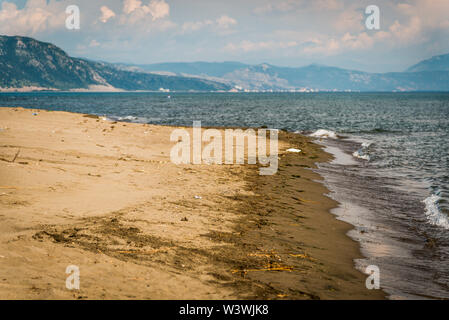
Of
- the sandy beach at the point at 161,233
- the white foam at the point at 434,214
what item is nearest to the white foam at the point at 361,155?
the sandy beach at the point at 161,233

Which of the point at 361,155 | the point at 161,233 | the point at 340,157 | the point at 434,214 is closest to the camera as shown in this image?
the point at 161,233

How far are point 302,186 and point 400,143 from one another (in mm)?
21950

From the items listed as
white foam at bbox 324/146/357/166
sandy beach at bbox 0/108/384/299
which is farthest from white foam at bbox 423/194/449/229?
white foam at bbox 324/146/357/166

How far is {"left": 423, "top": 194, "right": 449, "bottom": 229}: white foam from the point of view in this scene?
37.0 ft

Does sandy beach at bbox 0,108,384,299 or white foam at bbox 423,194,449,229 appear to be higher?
sandy beach at bbox 0,108,384,299

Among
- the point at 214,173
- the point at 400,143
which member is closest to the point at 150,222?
the point at 214,173

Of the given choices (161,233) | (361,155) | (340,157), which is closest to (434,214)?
(161,233)

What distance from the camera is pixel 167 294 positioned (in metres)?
5.51

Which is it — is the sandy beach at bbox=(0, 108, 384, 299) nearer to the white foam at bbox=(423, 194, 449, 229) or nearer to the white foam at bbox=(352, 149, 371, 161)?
the white foam at bbox=(423, 194, 449, 229)

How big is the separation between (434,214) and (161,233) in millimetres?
9279

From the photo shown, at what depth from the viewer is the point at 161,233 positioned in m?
8.16

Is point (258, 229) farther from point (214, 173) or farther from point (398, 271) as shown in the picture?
point (214, 173)

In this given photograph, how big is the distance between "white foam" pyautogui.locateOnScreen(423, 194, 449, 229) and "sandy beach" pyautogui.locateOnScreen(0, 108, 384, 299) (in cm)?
315

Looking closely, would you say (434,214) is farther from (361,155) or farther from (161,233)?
(361,155)
